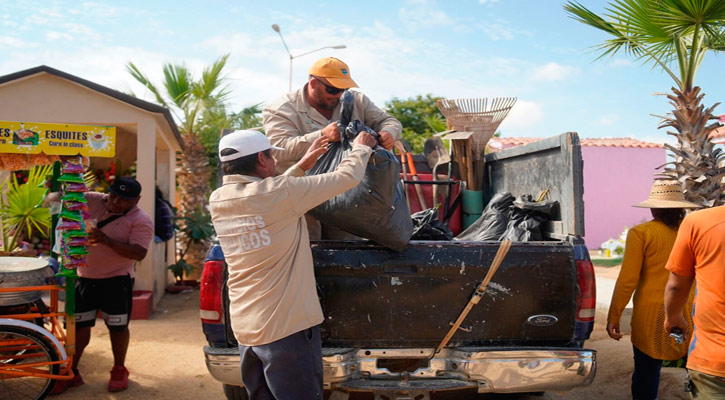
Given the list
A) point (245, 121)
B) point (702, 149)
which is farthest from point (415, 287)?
point (245, 121)

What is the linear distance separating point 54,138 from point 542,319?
155 inches

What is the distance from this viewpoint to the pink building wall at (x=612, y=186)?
21.1m

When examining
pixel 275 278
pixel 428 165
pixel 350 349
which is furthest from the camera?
pixel 428 165

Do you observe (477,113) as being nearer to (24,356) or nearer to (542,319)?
(542,319)

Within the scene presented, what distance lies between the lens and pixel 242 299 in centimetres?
262

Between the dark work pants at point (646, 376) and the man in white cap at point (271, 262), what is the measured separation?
7.55 ft

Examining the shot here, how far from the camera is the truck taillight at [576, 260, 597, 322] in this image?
123 inches

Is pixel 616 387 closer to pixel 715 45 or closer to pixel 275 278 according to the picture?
pixel 275 278

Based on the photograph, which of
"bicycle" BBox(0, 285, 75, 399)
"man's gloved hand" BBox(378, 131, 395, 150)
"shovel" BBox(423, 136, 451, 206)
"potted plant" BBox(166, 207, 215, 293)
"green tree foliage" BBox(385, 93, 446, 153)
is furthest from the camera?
"green tree foliage" BBox(385, 93, 446, 153)

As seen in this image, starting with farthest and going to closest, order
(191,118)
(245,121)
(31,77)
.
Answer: (245,121), (191,118), (31,77)

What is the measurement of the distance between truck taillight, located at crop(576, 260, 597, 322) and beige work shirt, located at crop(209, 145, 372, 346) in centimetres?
139

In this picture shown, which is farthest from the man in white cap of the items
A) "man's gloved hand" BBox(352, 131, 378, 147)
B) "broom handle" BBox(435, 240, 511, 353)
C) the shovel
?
the shovel

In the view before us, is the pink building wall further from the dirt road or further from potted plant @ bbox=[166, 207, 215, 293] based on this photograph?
the dirt road

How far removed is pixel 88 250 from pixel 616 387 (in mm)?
4296
